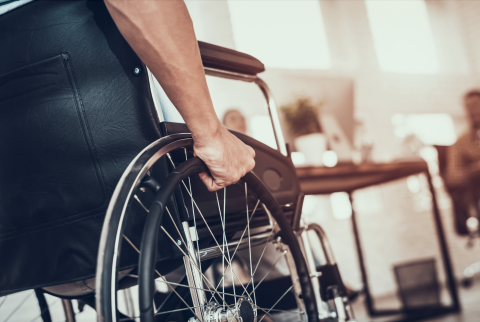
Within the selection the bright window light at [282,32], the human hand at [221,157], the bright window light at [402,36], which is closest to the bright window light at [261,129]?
the bright window light at [282,32]

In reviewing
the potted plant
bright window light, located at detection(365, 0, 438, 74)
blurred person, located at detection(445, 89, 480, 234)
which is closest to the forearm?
the potted plant

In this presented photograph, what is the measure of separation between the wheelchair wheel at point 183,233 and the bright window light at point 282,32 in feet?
8.71

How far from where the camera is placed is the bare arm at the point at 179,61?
0.56m

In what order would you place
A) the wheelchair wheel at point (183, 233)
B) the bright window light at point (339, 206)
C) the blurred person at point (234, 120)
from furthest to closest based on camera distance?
the bright window light at point (339, 206)
the blurred person at point (234, 120)
the wheelchair wheel at point (183, 233)

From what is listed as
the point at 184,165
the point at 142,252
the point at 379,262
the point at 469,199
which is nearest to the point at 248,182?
the point at 184,165

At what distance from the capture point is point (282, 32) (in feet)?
12.3

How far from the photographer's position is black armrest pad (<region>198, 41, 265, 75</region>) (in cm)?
92

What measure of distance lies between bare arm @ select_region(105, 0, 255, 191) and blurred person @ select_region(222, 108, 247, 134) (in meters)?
2.30

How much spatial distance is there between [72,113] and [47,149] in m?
0.08

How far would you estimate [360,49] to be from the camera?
4219 millimetres

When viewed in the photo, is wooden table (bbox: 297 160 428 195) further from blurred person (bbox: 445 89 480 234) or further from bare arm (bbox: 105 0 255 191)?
bare arm (bbox: 105 0 255 191)

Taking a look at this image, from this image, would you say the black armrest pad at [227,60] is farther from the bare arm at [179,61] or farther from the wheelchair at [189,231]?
the bare arm at [179,61]

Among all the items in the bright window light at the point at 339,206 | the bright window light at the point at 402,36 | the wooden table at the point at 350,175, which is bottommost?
the bright window light at the point at 339,206

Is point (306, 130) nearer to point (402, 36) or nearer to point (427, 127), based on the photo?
point (427, 127)
